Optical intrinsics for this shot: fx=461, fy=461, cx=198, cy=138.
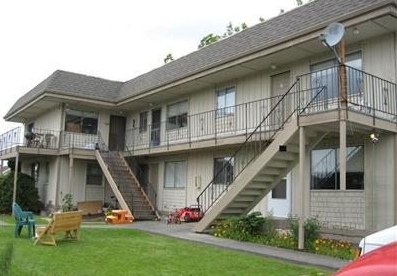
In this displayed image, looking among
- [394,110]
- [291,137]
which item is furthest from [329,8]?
[291,137]

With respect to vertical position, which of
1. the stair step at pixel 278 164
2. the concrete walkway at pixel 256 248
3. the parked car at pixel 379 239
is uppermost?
the stair step at pixel 278 164

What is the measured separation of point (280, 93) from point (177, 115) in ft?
21.4

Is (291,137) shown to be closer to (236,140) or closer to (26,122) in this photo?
(236,140)

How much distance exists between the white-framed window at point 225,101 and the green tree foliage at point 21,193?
1136cm

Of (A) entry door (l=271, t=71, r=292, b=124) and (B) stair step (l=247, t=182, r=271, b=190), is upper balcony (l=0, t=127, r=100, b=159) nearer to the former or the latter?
(A) entry door (l=271, t=71, r=292, b=124)

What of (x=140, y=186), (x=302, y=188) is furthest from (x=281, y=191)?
(x=140, y=186)

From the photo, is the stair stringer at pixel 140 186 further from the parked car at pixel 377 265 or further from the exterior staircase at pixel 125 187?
the parked car at pixel 377 265

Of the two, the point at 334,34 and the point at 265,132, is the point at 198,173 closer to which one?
the point at 265,132

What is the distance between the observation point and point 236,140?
1517 centimetres

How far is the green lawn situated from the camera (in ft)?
26.4

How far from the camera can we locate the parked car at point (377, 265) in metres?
1.88

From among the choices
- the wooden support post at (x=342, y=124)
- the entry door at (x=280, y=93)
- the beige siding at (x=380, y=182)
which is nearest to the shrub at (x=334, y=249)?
the beige siding at (x=380, y=182)

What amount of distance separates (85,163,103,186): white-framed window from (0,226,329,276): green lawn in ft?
38.8

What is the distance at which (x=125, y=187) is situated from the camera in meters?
20.4
